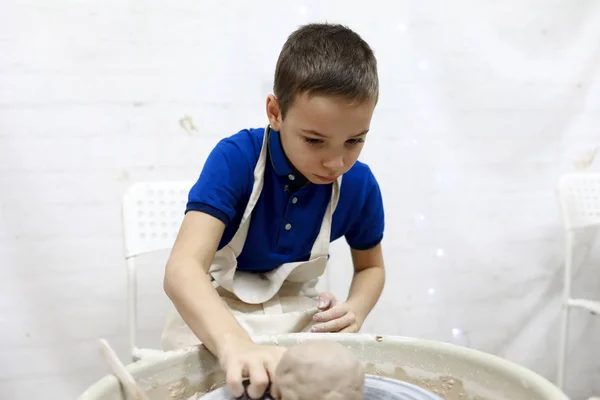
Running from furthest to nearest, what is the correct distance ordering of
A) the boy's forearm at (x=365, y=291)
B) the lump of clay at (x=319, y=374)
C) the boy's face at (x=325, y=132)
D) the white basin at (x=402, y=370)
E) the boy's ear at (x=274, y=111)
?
the boy's forearm at (x=365, y=291) → the boy's ear at (x=274, y=111) → the boy's face at (x=325, y=132) → the white basin at (x=402, y=370) → the lump of clay at (x=319, y=374)

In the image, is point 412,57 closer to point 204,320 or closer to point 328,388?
point 204,320

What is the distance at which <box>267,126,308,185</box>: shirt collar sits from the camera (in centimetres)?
93

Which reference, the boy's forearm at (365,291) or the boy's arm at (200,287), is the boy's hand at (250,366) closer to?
the boy's arm at (200,287)

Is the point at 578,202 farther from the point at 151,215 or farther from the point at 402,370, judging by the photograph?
the point at 151,215

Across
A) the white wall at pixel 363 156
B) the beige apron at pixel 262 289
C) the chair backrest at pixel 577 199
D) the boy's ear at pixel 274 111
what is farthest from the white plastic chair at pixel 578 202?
the boy's ear at pixel 274 111

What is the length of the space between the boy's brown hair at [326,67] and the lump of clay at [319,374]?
36 cm

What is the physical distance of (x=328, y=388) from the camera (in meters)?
0.56

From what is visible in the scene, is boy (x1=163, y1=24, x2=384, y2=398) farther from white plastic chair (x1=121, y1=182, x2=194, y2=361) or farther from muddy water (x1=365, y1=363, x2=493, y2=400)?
white plastic chair (x1=121, y1=182, x2=194, y2=361)

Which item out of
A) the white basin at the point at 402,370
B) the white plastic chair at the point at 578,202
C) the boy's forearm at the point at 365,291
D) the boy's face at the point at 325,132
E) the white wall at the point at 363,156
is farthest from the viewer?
the white plastic chair at the point at 578,202

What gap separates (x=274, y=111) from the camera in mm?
895

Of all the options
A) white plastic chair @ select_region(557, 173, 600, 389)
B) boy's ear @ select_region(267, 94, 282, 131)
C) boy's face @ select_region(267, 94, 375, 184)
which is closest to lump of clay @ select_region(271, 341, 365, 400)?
boy's face @ select_region(267, 94, 375, 184)

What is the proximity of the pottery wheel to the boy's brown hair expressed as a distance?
0.37 m

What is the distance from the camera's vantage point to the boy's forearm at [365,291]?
1003 millimetres

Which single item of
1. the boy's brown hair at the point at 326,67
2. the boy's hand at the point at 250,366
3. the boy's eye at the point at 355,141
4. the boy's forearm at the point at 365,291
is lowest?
the boy's forearm at the point at 365,291
